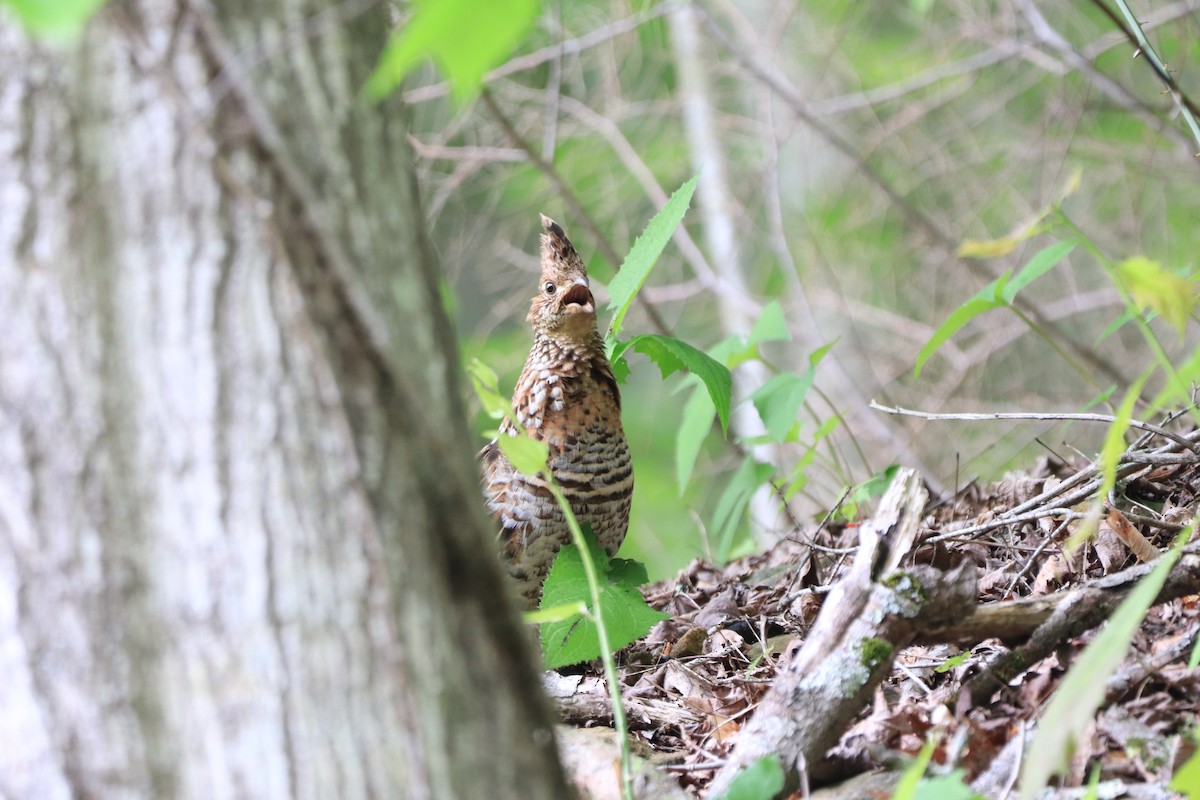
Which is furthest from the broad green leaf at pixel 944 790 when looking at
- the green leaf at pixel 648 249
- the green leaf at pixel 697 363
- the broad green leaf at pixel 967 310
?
the green leaf at pixel 648 249

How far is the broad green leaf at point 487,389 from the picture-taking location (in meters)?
1.65

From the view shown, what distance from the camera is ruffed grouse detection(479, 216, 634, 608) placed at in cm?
266

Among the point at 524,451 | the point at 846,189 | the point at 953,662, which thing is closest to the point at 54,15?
the point at 524,451

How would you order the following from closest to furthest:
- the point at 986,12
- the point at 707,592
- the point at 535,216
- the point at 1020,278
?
the point at 1020,278 < the point at 707,592 < the point at 986,12 < the point at 535,216

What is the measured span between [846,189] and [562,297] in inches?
190

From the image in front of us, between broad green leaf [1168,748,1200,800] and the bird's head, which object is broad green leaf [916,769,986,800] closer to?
broad green leaf [1168,748,1200,800]

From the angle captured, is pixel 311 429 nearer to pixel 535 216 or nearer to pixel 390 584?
pixel 390 584

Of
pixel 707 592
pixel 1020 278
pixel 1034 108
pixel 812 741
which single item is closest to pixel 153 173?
pixel 812 741

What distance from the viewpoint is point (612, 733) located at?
6.46 feet

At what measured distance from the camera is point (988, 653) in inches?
77.9

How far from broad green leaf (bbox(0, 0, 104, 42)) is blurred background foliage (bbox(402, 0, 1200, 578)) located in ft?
12.1

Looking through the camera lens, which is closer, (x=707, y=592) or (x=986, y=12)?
(x=707, y=592)

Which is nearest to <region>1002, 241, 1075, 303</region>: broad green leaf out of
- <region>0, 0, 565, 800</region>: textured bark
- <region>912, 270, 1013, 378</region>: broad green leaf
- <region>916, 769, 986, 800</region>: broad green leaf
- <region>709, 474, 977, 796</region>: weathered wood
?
<region>912, 270, 1013, 378</region>: broad green leaf

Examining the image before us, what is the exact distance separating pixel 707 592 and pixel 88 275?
227 centimetres
